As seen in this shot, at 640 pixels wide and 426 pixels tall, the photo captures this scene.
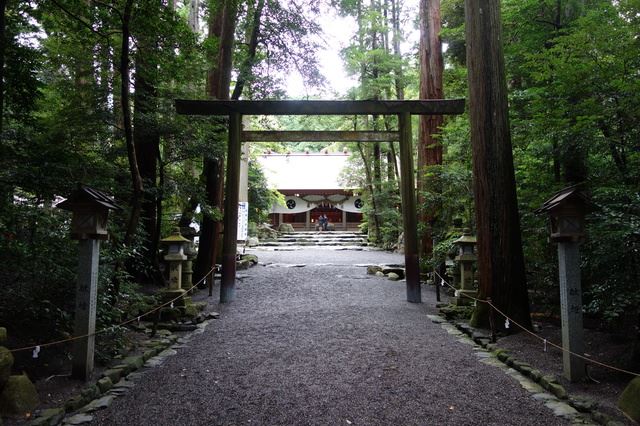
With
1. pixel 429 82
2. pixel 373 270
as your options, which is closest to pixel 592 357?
pixel 373 270

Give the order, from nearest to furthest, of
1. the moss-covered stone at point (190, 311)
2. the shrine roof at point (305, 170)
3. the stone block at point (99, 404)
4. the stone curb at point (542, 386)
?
the stone curb at point (542, 386)
the stone block at point (99, 404)
the moss-covered stone at point (190, 311)
the shrine roof at point (305, 170)

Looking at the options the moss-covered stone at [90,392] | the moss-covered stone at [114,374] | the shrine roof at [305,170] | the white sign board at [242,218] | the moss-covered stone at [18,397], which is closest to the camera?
the moss-covered stone at [18,397]

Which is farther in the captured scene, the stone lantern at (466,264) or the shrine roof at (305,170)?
the shrine roof at (305,170)

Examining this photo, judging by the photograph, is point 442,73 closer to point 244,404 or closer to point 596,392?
point 596,392

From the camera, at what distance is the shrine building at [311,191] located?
83.6 feet

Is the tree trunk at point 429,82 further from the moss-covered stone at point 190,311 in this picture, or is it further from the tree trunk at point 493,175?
the moss-covered stone at point 190,311

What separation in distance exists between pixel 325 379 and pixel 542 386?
1.95 meters

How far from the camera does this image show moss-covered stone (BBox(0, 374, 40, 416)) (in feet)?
9.20

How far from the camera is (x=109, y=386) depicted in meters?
3.54

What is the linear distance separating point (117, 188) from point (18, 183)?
1.79 metres

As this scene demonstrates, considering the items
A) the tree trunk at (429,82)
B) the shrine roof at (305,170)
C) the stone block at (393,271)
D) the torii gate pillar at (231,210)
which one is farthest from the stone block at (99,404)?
the shrine roof at (305,170)

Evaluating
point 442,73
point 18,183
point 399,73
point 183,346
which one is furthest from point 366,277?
point 399,73

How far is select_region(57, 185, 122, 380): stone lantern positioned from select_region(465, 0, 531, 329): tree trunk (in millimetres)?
4659

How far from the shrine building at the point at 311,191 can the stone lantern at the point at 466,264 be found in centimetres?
1757
